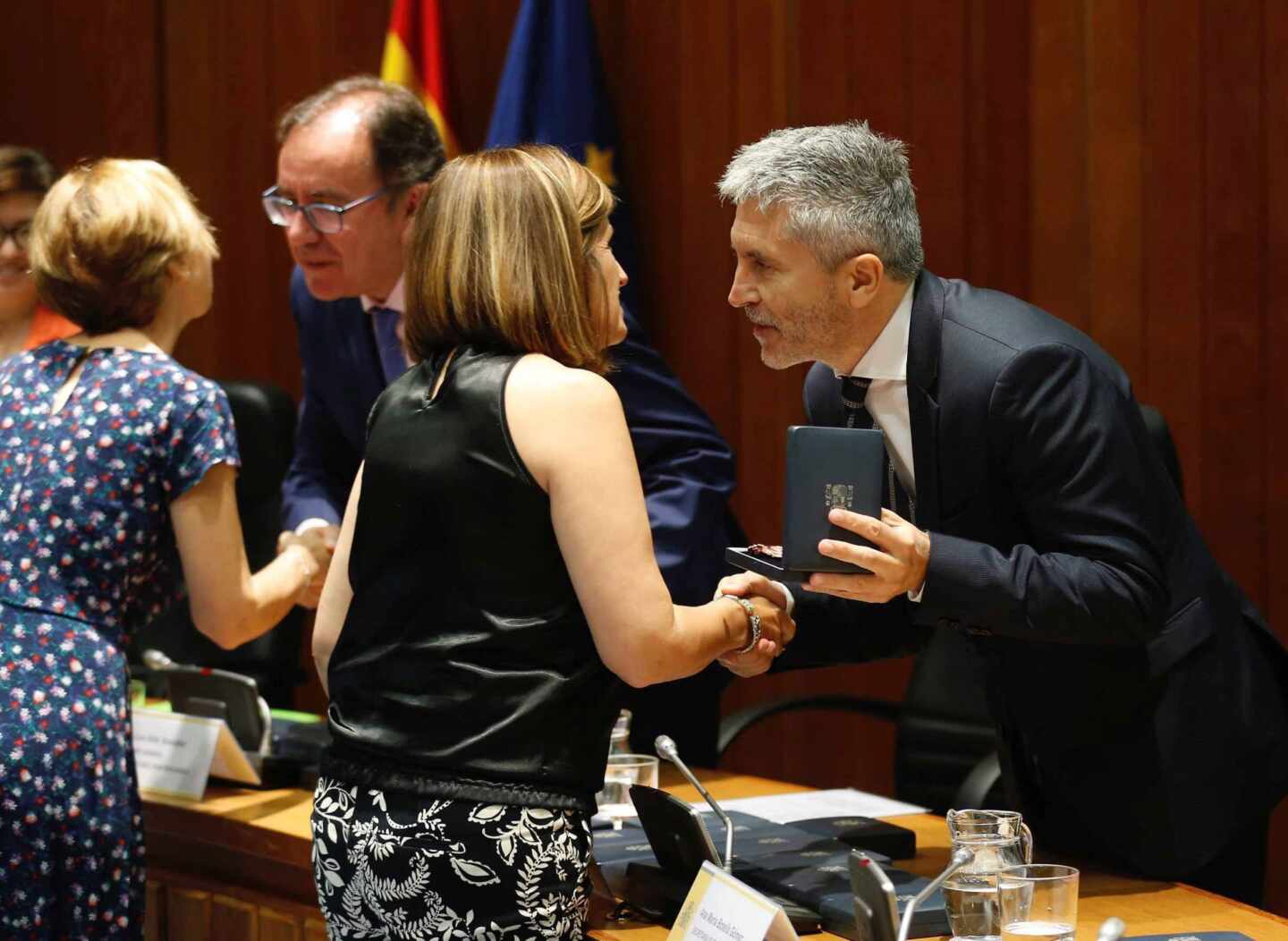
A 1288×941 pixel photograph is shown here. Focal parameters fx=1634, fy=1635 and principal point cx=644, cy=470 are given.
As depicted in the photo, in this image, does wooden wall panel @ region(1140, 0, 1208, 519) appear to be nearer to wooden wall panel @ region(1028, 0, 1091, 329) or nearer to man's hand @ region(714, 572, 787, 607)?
wooden wall panel @ region(1028, 0, 1091, 329)

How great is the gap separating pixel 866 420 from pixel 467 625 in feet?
2.57

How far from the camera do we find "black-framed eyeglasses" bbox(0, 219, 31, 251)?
3348mm

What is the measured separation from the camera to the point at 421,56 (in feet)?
14.3

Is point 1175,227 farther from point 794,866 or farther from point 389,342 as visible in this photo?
point 794,866

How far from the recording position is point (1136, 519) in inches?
82.4

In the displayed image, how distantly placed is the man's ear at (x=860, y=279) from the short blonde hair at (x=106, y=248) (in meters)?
1.03

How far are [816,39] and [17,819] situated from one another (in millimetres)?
2461

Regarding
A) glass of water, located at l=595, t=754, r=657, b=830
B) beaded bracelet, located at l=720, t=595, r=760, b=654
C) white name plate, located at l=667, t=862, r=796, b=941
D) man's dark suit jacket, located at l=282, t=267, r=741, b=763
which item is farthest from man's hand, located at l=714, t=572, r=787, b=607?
white name plate, located at l=667, t=862, r=796, b=941

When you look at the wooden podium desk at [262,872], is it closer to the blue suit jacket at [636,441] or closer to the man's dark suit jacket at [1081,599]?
the man's dark suit jacket at [1081,599]

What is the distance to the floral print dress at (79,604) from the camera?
233 cm

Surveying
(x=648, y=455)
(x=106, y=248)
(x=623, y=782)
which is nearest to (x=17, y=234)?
(x=106, y=248)

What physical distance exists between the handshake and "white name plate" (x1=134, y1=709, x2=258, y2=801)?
978mm

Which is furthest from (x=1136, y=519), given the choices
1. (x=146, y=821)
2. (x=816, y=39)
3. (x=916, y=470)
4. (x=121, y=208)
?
(x=816, y=39)

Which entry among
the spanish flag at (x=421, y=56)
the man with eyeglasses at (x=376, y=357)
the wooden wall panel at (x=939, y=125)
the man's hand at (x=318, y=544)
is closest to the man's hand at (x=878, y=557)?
the man with eyeglasses at (x=376, y=357)
